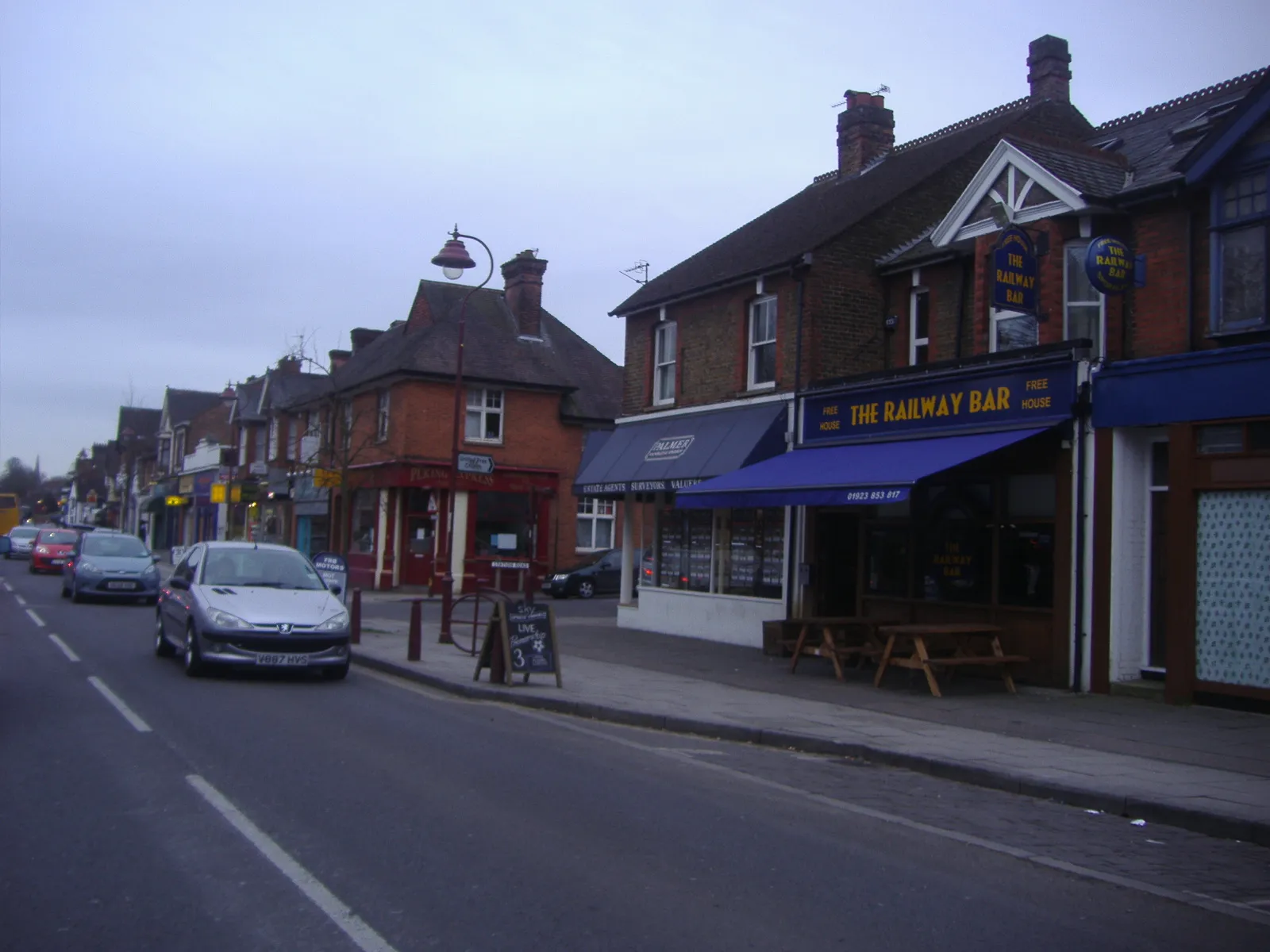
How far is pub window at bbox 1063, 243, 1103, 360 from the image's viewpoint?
49.0 feet

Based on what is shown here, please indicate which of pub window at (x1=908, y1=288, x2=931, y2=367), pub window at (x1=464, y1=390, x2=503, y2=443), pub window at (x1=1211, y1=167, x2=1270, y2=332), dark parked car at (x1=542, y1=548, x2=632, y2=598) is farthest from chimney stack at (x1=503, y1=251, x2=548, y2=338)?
pub window at (x1=1211, y1=167, x2=1270, y2=332)

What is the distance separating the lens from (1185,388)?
1303 centimetres

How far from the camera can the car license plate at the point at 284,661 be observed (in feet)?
44.3

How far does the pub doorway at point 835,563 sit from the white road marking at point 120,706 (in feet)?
34.8

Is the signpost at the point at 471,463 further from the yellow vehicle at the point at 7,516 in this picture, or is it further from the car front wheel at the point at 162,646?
the yellow vehicle at the point at 7,516

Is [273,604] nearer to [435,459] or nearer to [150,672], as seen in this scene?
[150,672]

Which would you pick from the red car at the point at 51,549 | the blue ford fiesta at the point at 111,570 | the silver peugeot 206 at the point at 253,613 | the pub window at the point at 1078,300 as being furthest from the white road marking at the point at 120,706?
the red car at the point at 51,549

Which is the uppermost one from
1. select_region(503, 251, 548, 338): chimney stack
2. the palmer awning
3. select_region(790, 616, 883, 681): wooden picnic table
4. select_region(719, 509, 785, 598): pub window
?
select_region(503, 251, 548, 338): chimney stack

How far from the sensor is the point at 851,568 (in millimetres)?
19203

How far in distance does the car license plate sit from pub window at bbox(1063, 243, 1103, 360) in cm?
1008

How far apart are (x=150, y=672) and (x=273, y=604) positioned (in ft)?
5.82

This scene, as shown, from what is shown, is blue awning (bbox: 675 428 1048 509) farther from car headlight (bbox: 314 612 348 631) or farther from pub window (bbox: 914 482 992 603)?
car headlight (bbox: 314 612 348 631)

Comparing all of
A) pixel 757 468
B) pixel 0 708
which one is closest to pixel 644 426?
pixel 757 468

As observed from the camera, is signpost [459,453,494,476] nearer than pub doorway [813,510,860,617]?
No
